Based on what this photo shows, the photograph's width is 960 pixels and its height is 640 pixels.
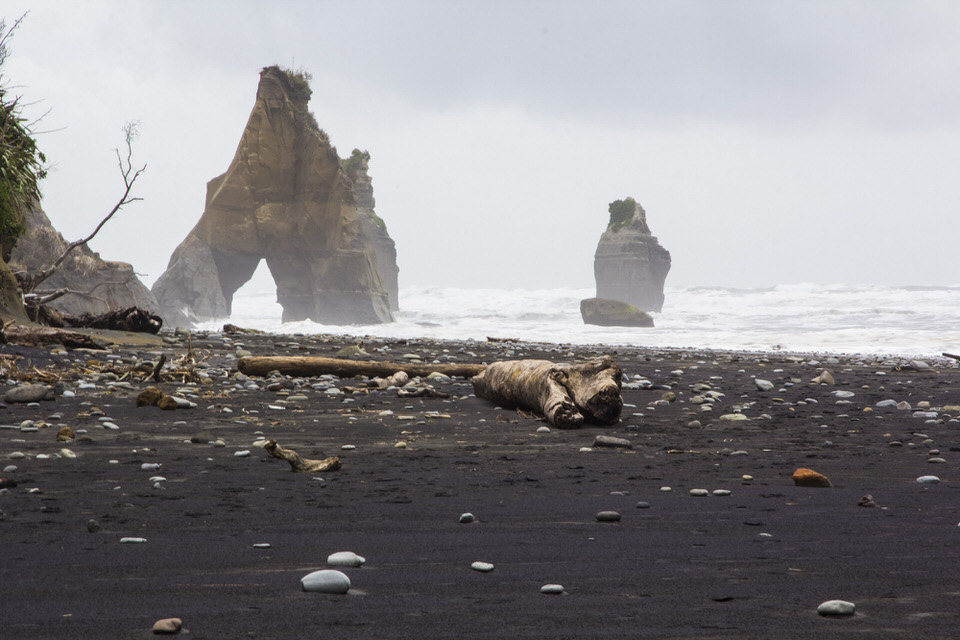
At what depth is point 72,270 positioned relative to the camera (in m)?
31.7

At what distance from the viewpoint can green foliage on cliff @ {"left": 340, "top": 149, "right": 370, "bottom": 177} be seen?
3017 inches

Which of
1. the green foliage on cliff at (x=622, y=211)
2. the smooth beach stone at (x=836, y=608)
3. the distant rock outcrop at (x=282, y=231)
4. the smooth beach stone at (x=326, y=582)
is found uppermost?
the green foliage on cliff at (x=622, y=211)

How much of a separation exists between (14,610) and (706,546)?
2.27 meters

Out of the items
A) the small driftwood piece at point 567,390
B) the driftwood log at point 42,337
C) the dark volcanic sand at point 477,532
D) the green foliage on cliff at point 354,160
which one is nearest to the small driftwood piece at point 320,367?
the small driftwood piece at point 567,390

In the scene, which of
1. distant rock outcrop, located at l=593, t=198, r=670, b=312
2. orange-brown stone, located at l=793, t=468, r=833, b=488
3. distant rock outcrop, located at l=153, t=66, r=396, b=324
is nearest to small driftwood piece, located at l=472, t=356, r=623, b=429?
orange-brown stone, located at l=793, t=468, r=833, b=488

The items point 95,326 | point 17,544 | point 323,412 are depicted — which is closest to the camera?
point 17,544

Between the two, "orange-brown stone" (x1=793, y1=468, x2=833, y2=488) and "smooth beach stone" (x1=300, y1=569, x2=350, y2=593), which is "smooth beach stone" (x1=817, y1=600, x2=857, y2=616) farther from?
"orange-brown stone" (x1=793, y1=468, x2=833, y2=488)

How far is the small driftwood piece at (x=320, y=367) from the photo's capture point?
955cm

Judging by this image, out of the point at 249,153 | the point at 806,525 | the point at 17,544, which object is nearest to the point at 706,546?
the point at 806,525

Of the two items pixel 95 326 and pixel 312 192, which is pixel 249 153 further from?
pixel 95 326

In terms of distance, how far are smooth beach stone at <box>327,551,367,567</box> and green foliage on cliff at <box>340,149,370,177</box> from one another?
252ft

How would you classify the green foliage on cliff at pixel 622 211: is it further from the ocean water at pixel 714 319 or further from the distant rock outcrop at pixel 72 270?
the distant rock outcrop at pixel 72 270

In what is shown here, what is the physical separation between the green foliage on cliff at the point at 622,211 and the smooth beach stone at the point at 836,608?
8861 cm

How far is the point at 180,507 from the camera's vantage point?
3.30 metres
